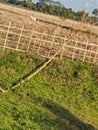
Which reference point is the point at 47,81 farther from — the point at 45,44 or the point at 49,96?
the point at 45,44

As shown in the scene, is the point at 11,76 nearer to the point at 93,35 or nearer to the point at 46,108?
the point at 46,108

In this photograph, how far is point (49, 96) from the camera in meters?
16.8

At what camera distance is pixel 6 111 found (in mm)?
13969

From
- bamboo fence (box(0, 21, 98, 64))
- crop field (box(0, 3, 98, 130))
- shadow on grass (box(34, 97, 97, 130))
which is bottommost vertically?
shadow on grass (box(34, 97, 97, 130))

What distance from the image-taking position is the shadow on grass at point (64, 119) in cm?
1402

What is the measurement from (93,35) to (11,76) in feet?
27.4

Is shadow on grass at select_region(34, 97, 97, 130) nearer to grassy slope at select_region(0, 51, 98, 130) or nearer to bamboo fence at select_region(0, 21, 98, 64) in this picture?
grassy slope at select_region(0, 51, 98, 130)

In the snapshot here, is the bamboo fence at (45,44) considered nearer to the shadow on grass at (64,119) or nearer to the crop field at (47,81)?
the crop field at (47,81)

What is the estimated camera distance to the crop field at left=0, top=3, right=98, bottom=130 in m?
14.1

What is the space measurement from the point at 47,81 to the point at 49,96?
4.71 feet

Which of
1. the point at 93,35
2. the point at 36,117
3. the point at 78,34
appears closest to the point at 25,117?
the point at 36,117

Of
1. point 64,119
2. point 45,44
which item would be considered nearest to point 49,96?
point 64,119

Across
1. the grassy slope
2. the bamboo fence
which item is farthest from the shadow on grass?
the bamboo fence

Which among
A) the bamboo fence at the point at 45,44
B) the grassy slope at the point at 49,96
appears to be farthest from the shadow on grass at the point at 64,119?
the bamboo fence at the point at 45,44
